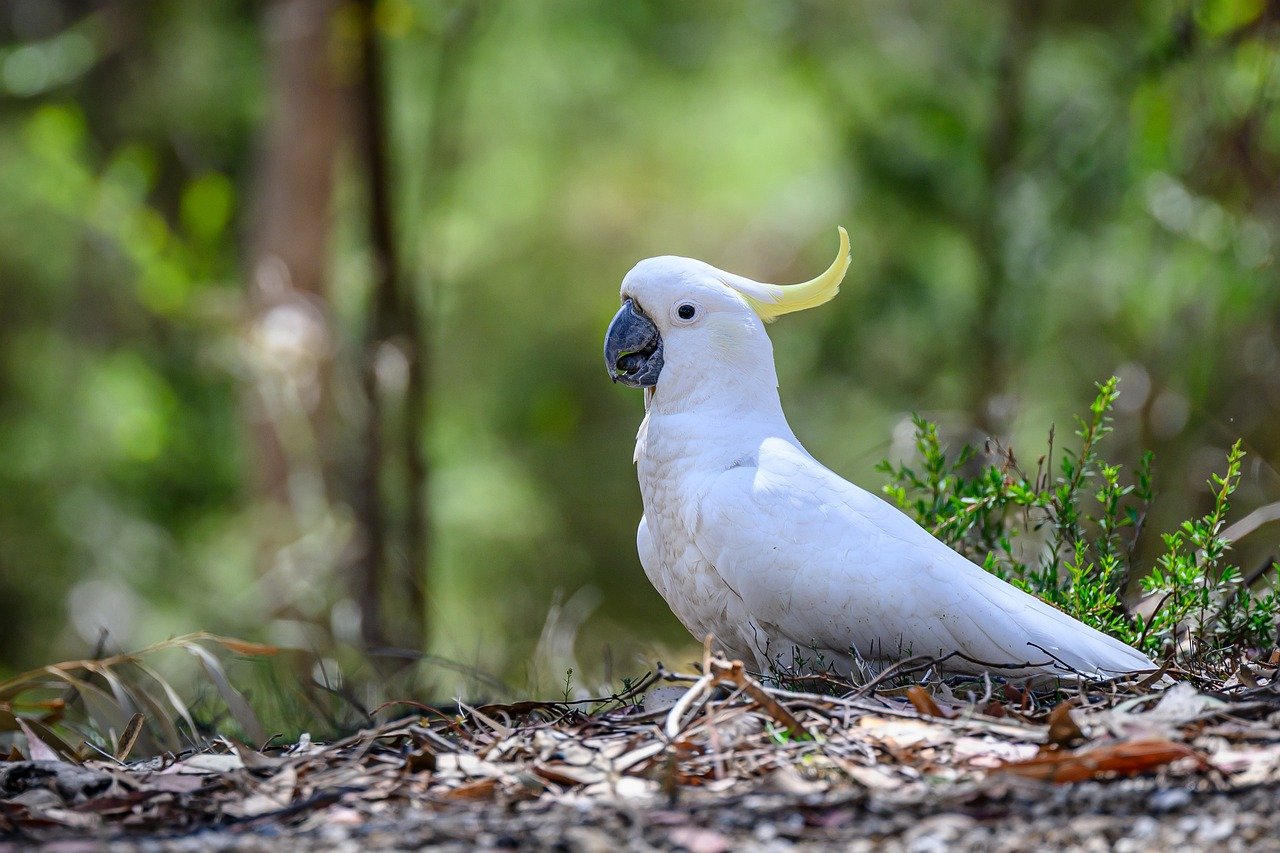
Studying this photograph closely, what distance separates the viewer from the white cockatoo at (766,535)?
2.44 metres

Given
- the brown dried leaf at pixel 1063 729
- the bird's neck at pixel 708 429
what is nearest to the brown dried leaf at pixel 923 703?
the brown dried leaf at pixel 1063 729

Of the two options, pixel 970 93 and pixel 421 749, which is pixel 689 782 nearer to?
pixel 421 749

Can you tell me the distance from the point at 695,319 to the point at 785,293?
0.75ft

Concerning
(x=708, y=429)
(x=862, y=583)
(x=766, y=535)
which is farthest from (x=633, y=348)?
(x=862, y=583)

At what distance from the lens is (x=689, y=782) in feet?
6.12

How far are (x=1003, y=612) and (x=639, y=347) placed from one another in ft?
3.60

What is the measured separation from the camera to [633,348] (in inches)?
118

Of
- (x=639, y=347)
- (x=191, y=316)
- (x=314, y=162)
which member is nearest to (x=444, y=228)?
(x=314, y=162)

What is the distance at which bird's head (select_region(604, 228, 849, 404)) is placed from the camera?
9.65 feet

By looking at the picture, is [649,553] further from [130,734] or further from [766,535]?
[130,734]

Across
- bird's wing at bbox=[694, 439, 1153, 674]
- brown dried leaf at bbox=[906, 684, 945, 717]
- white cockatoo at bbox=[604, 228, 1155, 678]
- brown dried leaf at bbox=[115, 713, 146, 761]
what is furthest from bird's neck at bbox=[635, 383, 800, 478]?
brown dried leaf at bbox=[115, 713, 146, 761]

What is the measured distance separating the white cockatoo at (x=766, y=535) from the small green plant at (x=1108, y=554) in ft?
0.81

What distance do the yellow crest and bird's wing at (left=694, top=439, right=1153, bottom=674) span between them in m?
0.45

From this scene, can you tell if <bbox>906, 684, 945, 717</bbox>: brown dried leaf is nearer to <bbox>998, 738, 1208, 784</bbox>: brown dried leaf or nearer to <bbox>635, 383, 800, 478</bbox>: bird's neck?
<bbox>998, 738, 1208, 784</bbox>: brown dried leaf
